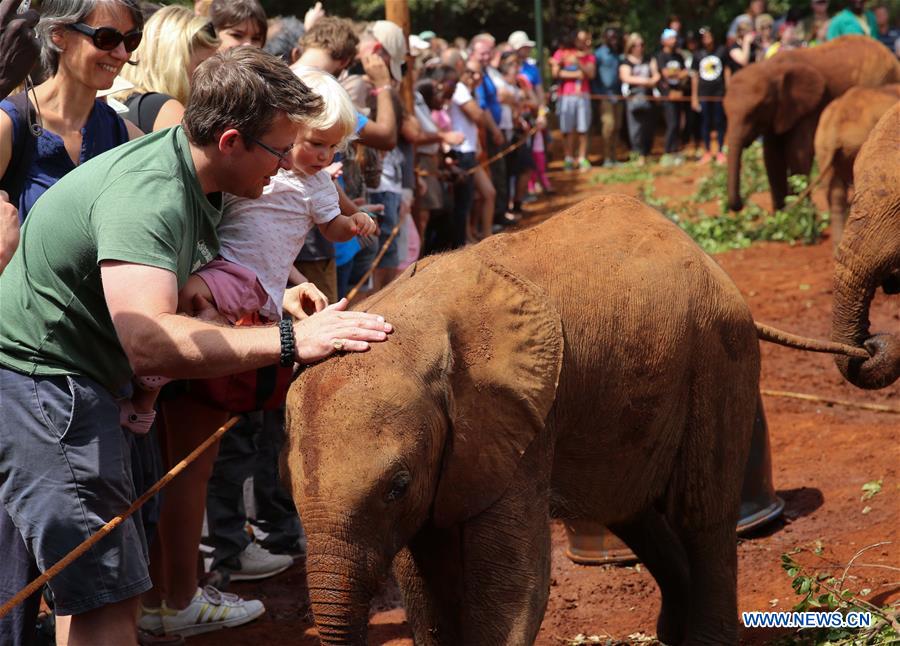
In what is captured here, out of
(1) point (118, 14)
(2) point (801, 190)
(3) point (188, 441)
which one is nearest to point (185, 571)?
(3) point (188, 441)

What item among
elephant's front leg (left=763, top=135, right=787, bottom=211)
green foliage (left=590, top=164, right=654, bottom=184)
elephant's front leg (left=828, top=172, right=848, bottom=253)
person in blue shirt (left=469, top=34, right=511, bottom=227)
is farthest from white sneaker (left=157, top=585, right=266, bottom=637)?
green foliage (left=590, top=164, right=654, bottom=184)

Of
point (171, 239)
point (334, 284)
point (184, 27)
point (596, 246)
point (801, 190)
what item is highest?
point (184, 27)

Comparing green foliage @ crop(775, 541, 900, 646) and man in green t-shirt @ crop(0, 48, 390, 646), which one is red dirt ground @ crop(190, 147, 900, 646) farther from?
man in green t-shirt @ crop(0, 48, 390, 646)

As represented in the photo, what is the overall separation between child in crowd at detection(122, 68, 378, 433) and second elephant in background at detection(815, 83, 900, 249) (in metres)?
8.46

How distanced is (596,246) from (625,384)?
0.48 meters

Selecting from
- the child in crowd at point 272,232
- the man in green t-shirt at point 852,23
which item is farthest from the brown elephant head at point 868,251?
the man in green t-shirt at point 852,23

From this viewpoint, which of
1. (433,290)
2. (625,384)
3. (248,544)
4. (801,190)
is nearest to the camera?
(433,290)

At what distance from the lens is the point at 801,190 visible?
14.8 meters

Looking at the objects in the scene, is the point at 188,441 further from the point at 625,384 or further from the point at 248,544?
the point at 625,384

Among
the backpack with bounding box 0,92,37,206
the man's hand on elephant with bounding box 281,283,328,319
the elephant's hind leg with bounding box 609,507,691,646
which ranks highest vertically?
the backpack with bounding box 0,92,37,206

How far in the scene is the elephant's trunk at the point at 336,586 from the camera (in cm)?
335

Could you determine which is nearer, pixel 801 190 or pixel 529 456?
pixel 529 456

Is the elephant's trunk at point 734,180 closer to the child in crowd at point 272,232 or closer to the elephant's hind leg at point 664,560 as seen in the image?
the elephant's hind leg at point 664,560

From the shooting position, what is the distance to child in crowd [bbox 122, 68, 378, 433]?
3816 millimetres
